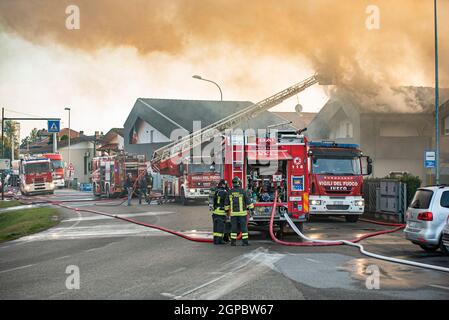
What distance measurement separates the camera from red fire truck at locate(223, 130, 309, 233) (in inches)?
590

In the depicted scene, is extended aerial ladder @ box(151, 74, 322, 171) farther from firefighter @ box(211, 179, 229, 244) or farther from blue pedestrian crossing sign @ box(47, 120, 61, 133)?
firefighter @ box(211, 179, 229, 244)

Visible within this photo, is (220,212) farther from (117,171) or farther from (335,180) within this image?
(117,171)

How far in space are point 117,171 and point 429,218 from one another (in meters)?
27.8

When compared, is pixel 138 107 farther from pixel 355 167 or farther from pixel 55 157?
pixel 355 167

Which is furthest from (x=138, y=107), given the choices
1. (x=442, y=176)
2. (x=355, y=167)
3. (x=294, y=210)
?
(x=294, y=210)

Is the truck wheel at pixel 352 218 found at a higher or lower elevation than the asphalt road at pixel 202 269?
higher

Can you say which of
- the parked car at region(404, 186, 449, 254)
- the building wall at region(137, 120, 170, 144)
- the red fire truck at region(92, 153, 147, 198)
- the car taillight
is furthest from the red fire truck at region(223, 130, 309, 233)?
the building wall at region(137, 120, 170, 144)

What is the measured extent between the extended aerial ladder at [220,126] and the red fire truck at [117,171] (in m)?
4.16

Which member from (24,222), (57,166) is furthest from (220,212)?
(57,166)

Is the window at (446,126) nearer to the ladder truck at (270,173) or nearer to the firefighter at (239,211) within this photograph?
the ladder truck at (270,173)

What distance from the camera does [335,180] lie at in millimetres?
19578

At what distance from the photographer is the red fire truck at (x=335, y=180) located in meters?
19.6

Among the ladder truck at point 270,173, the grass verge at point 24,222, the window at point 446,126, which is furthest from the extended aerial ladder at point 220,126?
the ladder truck at point 270,173
